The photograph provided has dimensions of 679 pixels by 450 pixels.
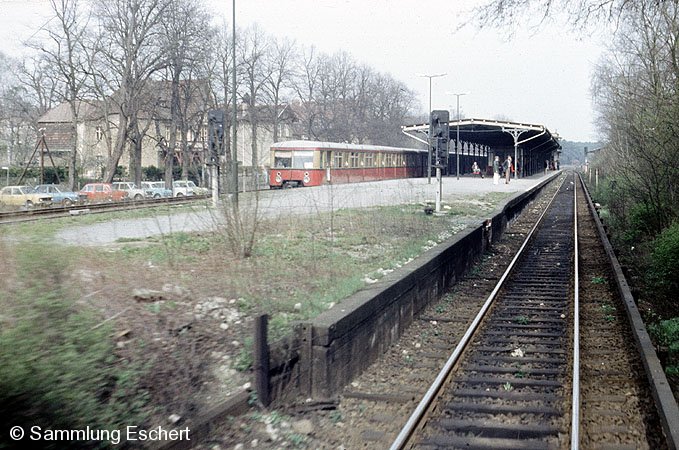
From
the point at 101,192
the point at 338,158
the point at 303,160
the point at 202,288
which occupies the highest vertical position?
the point at 338,158

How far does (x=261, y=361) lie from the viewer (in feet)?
19.0

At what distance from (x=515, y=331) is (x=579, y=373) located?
6.74ft

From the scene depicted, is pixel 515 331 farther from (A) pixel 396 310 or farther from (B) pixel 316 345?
(B) pixel 316 345

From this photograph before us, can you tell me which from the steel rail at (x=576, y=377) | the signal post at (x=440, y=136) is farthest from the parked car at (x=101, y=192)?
the steel rail at (x=576, y=377)

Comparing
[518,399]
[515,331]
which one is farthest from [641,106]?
[518,399]

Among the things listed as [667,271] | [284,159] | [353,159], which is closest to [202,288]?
[667,271]

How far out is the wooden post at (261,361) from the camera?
579 cm

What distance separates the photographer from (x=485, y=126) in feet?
158

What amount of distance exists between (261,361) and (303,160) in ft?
104

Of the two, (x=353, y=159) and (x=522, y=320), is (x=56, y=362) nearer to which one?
(x=522, y=320)

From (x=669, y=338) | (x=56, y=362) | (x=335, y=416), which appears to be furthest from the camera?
(x=669, y=338)

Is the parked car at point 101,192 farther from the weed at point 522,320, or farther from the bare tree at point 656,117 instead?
the weed at point 522,320

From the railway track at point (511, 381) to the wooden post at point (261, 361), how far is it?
2.10 feet

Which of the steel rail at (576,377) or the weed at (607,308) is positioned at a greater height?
the steel rail at (576,377)
